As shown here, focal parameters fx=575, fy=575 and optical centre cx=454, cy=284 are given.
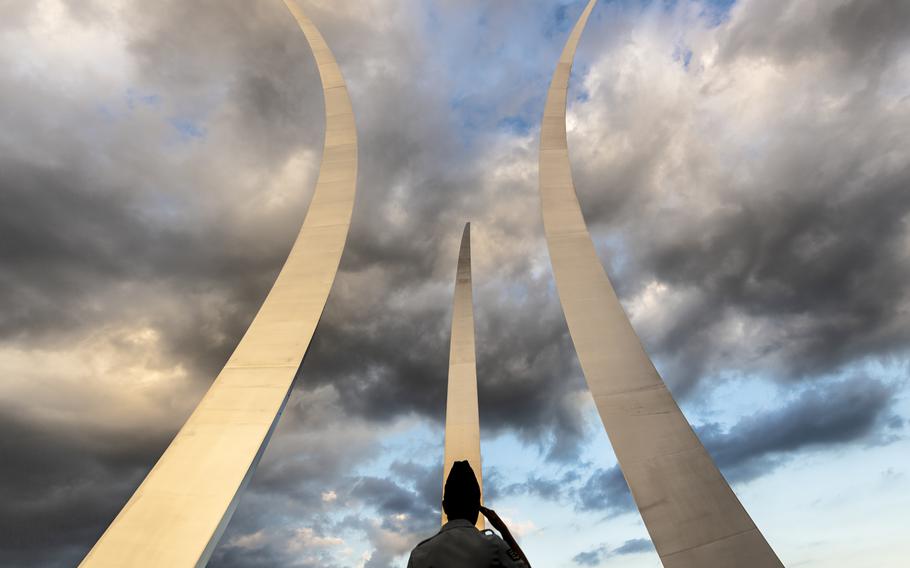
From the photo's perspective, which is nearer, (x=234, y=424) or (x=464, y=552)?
(x=464, y=552)

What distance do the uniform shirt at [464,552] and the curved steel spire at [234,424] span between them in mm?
8938

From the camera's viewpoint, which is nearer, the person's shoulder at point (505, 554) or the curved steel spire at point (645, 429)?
the person's shoulder at point (505, 554)

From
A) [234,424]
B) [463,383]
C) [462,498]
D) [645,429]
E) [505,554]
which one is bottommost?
[505,554]

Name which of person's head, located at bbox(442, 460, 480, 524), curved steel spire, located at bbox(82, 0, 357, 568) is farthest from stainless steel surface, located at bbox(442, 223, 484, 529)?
person's head, located at bbox(442, 460, 480, 524)

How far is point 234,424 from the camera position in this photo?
11.5m

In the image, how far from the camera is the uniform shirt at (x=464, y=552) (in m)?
2.33

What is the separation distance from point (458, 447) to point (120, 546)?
17.4m

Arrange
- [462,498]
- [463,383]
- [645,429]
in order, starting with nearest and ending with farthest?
[462,498] < [645,429] < [463,383]

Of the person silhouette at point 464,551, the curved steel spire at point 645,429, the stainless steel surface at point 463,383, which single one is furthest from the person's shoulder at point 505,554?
the stainless steel surface at point 463,383

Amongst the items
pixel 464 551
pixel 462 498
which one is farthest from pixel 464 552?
pixel 462 498

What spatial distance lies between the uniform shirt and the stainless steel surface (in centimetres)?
2288

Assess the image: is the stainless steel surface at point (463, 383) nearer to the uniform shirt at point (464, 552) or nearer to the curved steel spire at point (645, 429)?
the curved steel spire at point (645, 429)

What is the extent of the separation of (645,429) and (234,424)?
26.8ft

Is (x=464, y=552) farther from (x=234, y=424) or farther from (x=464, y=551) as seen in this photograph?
(x=234, y=424)
